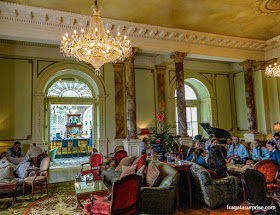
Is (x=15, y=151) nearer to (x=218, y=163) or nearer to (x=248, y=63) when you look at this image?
(x=218, y=163)

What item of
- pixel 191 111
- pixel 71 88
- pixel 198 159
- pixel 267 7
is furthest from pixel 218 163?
pixel 191 111

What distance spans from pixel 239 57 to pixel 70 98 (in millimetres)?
7863

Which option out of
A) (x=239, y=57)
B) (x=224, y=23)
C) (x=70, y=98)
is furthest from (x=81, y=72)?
(x=239, y=57)

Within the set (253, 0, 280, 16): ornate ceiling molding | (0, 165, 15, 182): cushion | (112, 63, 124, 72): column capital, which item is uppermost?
(253, 0, 280, 16): ornate ceiling molding

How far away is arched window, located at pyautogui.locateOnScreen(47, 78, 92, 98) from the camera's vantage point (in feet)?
32.6

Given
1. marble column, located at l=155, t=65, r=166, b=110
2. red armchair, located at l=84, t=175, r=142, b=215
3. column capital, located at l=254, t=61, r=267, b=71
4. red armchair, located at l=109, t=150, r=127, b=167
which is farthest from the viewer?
marble column, located at l=155, t=65, r=166, b=110

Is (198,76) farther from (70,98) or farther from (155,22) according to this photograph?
(70,98)

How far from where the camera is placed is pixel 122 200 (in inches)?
110

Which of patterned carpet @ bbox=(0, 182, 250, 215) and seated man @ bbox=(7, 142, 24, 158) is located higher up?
seated man @ bbox=(7, 142, 24, 158)

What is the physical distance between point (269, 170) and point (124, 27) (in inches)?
236

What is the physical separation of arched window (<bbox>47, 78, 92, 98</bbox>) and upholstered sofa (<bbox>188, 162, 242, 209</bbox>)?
23.6 ft

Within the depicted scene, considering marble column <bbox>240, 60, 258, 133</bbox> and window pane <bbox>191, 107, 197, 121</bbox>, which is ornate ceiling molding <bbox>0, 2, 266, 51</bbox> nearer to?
marble column <bbox>240, 60, 258, 133</bbox>

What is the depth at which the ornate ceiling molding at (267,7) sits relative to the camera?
21.0ft

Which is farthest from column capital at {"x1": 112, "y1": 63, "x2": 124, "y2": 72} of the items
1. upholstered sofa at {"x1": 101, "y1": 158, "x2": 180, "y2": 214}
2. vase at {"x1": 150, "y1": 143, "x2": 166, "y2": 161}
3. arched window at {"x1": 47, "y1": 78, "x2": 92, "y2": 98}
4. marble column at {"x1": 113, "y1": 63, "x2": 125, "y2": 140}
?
upholstered sofa at {"x1": 101, "y1": 158, "x2": 180, "y2": 214}
